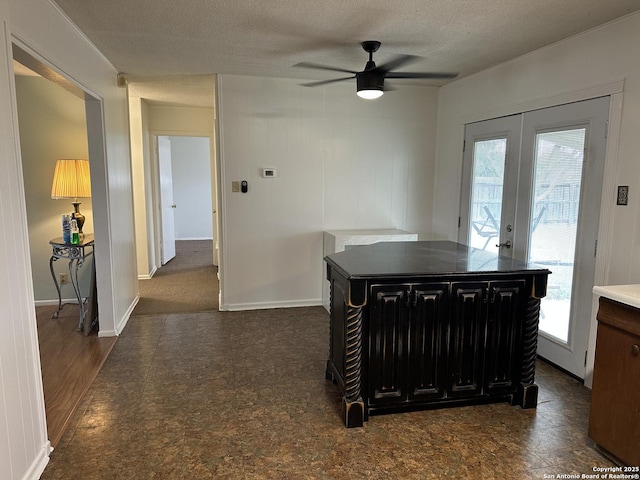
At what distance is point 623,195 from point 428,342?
1578 mm

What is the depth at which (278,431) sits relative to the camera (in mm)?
2451

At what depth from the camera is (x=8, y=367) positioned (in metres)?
1.86

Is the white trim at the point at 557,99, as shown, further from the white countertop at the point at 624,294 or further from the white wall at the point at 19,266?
the white wall at the point at 19,266

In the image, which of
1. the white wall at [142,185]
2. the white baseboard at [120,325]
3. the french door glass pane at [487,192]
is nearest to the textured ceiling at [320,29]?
the french door glass pane at [487,192]

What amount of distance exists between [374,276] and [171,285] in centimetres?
414

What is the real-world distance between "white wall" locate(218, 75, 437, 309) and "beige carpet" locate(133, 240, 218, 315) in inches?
21.6

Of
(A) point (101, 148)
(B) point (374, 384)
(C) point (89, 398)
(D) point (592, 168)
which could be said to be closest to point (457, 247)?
(D) point (592, 168)

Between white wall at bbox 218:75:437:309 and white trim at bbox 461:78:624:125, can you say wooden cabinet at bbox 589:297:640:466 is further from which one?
white wall at bbox 218:75:437:309

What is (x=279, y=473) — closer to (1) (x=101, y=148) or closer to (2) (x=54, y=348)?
(2) (x=54, y=348)

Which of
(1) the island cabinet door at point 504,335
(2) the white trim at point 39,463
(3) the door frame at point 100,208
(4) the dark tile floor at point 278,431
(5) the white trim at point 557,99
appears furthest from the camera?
(3) the door frame at point 100,208

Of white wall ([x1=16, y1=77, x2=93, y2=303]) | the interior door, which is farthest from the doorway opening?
the interior door

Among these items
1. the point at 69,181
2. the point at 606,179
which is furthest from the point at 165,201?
the point at 606,179

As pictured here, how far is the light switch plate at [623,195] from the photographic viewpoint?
270 cm

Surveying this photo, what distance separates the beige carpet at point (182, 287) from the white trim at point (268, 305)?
0.70 feet
